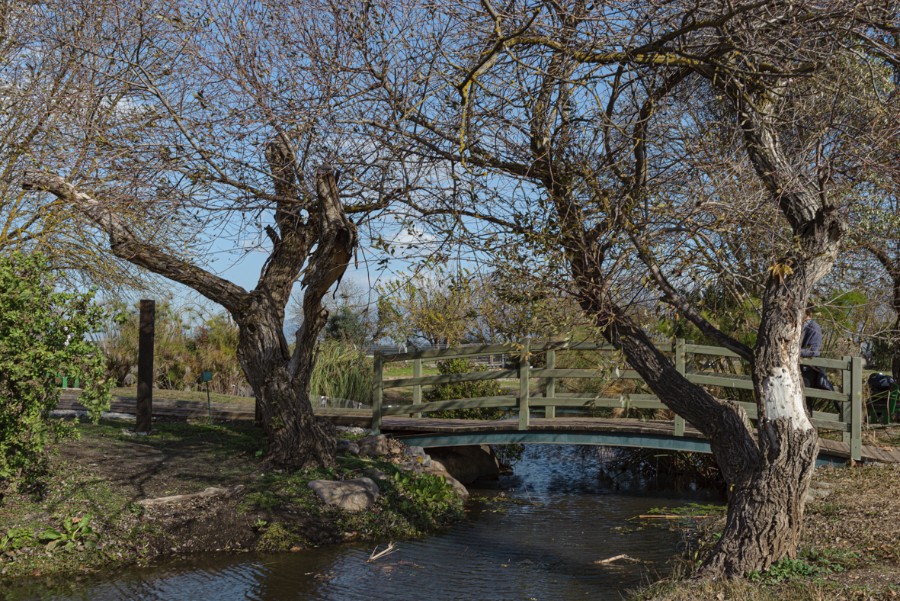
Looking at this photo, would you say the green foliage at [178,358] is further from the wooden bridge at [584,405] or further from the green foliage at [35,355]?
the green foliage at [35,355]

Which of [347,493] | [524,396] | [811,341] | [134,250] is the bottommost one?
[347,493]

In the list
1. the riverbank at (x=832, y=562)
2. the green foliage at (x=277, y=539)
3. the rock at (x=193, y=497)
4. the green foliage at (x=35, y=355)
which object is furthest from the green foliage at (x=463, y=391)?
the green foliage at (x=35, y=355)

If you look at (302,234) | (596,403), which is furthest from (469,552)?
(302,234)

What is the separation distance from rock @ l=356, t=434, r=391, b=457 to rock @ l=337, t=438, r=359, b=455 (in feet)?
0.22

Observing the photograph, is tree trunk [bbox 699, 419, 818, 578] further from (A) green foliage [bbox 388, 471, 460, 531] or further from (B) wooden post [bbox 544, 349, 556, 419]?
(B) wooden post [bbox 544, 349, 556, 419]

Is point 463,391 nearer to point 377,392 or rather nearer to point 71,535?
point 377,392

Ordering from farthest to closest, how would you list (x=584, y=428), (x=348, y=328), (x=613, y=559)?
(x=348, y=328) → (x=584, y=428) → (x=613, y=559)

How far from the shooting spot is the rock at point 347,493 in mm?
10344

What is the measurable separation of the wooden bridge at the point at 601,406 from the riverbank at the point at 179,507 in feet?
3.89

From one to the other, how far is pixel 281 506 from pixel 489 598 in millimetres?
3068

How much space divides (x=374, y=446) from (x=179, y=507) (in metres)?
3.32

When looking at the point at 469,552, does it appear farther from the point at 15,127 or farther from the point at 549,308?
the point at 15,127

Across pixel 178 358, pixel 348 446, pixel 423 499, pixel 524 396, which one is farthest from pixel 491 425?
pixel 178 358

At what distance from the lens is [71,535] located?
8742 millimetres
